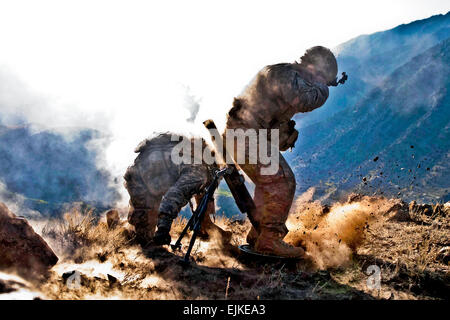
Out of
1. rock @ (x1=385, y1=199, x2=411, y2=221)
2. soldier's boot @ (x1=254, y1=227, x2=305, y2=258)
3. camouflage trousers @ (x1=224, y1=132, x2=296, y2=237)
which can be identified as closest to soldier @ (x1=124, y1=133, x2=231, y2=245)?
camouflage trousers @ (x1=224, y1=132, x2=296, y2=237)

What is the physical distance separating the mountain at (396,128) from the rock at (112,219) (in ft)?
137

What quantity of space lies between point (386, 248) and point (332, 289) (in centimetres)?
174

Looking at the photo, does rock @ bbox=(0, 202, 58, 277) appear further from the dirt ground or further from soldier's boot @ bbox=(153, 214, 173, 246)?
soldier's boot @ bbox=(153, 214, 173, 246)

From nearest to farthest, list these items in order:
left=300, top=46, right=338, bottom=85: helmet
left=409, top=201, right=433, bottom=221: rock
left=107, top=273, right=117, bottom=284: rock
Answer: left=107, top=273, right=117, bottom=284: rock → left=300, top=46, right=338, bottom=85: helmet → left=409, top=201, right=433, bottom=221: rock

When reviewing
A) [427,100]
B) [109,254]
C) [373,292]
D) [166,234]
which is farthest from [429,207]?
[427,100]

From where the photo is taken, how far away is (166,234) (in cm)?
404

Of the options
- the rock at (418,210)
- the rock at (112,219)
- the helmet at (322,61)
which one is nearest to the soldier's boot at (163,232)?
the rock at (112,219)

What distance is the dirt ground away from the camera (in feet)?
10.7

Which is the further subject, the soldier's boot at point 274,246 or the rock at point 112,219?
the rock at point 112,219

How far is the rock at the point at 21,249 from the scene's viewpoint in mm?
3503

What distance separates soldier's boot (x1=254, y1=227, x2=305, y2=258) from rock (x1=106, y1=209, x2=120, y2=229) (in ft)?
9.26

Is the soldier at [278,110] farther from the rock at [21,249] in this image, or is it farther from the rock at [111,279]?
the rock at [21,249]

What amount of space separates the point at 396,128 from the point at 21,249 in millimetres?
62993
